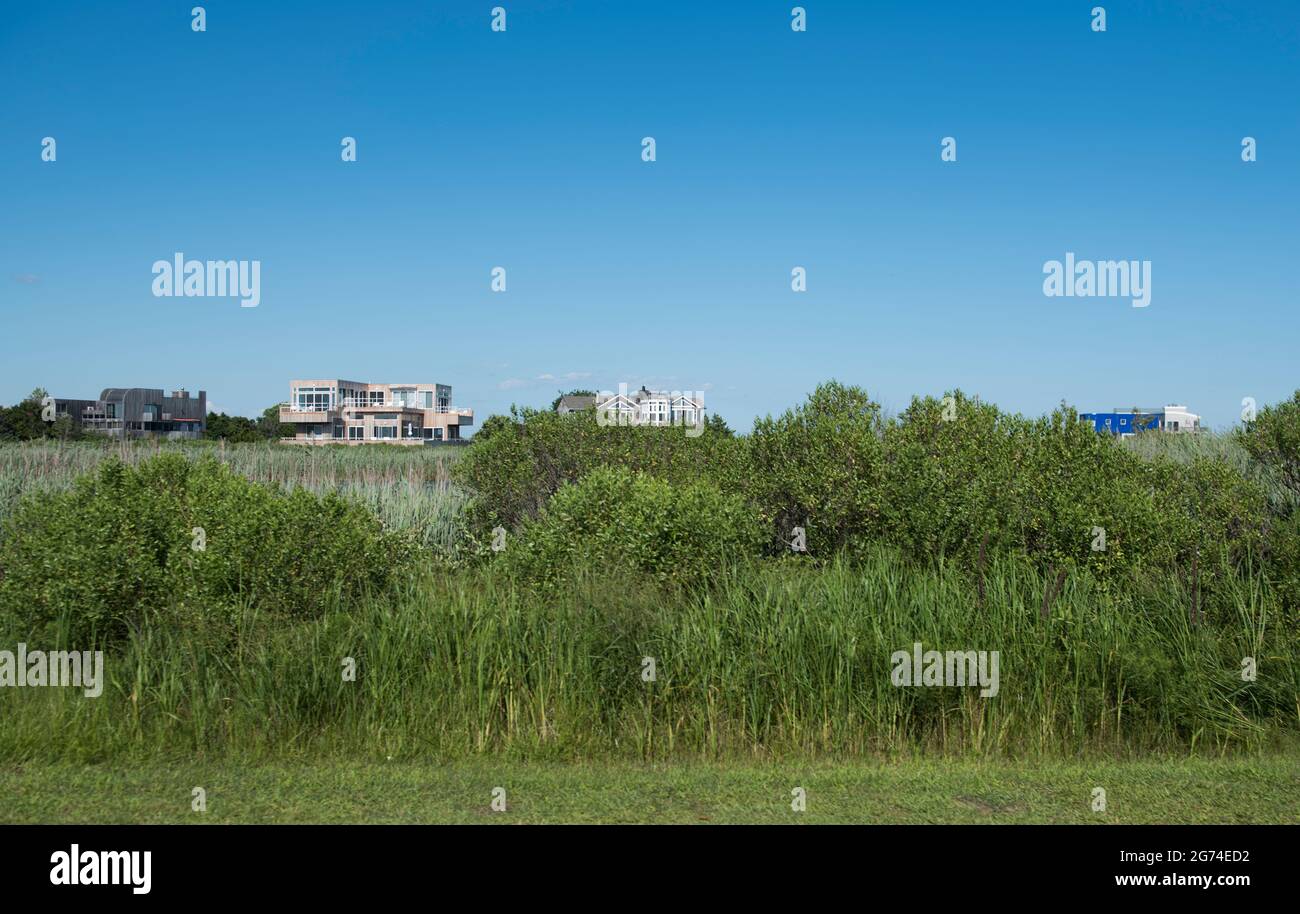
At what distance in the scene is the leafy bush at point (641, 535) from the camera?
9.97 meters

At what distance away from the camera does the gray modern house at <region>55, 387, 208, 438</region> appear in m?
75.4

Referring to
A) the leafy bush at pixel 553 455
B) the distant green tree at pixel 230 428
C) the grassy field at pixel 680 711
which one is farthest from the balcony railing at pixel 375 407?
the grassy field at pixel 680 711

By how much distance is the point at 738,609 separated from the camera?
854cm

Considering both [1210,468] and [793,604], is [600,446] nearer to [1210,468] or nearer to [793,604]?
[793,604]

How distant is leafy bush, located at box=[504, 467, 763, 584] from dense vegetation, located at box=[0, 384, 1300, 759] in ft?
0.11

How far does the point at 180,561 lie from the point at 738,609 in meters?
5.69

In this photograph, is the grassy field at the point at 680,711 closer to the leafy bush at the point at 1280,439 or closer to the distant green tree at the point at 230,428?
the leafy bush at the point at 1280,439

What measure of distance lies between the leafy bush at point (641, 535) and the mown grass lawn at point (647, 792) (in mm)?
3459

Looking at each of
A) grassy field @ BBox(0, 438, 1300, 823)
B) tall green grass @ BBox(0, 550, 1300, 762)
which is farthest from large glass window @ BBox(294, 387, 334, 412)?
tall green grass @ BBox(0, 550, 1300, 762)

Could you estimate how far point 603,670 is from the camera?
25.4 feet

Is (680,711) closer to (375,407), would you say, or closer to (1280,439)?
(1280,439)

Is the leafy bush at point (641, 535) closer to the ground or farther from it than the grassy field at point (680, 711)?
farther from it

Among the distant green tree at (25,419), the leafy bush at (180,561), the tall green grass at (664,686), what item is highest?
the distant green tree at (25,419)
